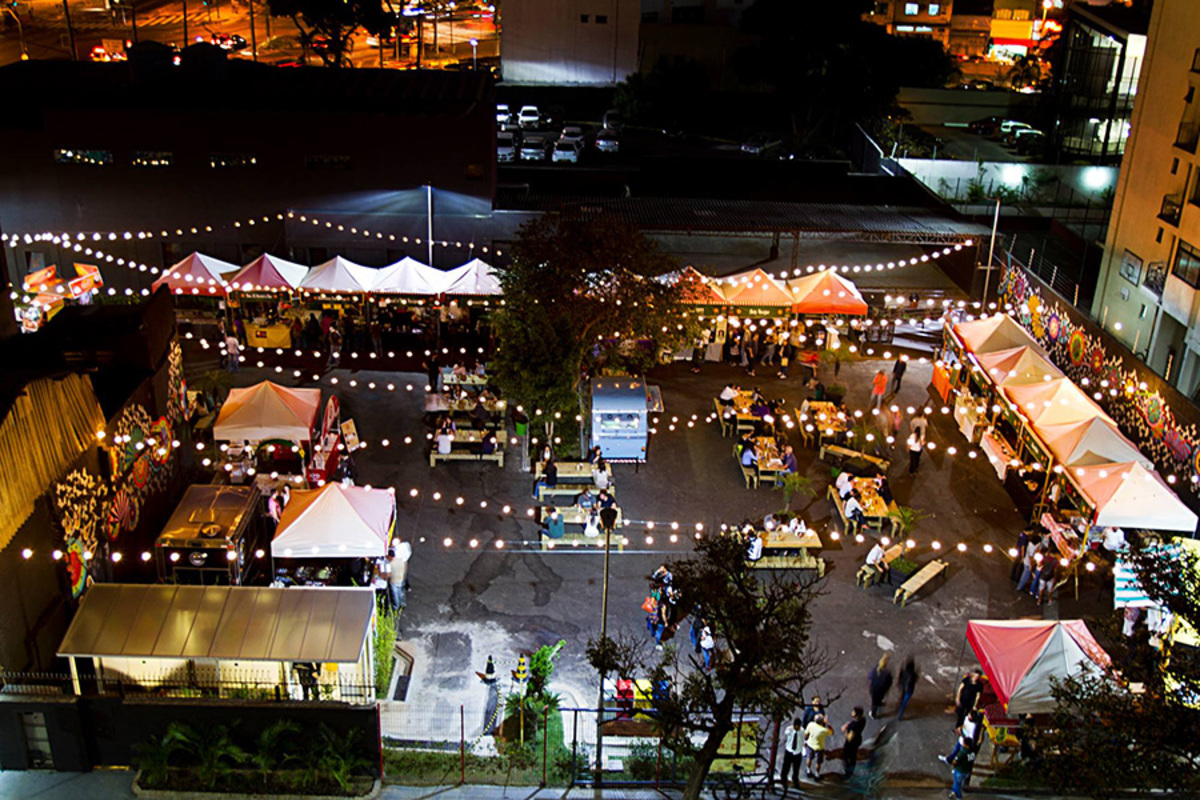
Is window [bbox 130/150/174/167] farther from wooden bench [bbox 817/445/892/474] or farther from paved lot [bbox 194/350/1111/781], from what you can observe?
wooden bench [bbox 817/445/892/474]

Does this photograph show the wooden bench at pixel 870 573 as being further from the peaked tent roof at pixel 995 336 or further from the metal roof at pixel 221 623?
the metal roof at pixel 221 623

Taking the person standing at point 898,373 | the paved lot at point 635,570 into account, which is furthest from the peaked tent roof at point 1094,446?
the person standing at point 898,373

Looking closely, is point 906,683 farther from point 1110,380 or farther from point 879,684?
point 1110,380

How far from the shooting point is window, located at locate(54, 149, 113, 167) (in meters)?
29.0

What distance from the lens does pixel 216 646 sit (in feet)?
49.2

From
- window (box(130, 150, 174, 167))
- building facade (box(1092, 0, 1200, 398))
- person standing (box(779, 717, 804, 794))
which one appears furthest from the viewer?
window (box(130, 150, 174, 167))

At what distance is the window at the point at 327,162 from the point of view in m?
29.6

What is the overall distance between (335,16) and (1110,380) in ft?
121

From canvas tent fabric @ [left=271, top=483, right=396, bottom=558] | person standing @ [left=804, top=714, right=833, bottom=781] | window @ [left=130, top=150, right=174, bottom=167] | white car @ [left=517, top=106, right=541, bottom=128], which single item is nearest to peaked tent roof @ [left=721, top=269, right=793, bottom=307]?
canvas tent fabric @ [left=271, top=483, right=396, bottom=558]

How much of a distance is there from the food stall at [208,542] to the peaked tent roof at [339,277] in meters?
9.49

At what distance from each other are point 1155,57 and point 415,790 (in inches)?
966

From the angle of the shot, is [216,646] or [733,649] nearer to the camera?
[733,649]

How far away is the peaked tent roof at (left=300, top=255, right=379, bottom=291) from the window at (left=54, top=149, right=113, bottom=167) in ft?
21.4

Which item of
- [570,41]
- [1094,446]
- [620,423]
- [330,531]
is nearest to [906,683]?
[1094,446]
